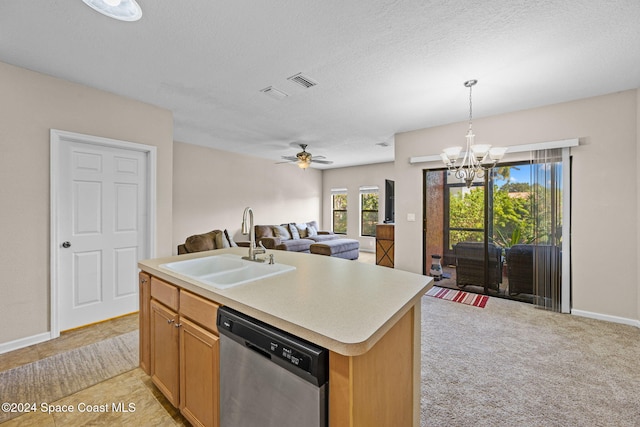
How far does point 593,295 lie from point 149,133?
5.67 m

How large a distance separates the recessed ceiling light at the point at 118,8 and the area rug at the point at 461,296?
172 inches

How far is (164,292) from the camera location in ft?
5.37

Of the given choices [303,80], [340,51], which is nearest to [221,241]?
[303,80]

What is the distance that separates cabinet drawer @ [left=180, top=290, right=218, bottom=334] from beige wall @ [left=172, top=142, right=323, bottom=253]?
4612 millimetres

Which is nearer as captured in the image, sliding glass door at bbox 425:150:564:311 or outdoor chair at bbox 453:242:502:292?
sliding glass door at bbox 425:150:564:311

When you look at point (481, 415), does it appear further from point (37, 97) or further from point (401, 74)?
point (37, 97)

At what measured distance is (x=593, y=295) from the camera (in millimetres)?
3119

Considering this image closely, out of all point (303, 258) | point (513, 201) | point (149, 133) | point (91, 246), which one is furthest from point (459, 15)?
point (91, 246)

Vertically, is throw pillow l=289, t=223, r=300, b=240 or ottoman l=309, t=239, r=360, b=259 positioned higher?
throw pillow l=289, t=223, r=300, b=240

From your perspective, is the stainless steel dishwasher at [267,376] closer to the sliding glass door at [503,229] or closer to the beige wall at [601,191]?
the sliding glass door at [503,229]

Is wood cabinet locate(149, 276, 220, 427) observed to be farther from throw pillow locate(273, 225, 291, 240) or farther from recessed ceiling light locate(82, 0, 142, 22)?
throw pillow locate(273, 225, 291, 240)

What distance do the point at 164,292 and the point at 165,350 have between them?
356 mm

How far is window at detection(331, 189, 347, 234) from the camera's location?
28.5 feet

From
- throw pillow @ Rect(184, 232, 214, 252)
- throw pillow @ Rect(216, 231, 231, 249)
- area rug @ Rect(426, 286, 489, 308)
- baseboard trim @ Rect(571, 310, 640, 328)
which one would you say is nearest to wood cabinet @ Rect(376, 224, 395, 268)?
area rug @ Rect(426, 286, 489, 308)
